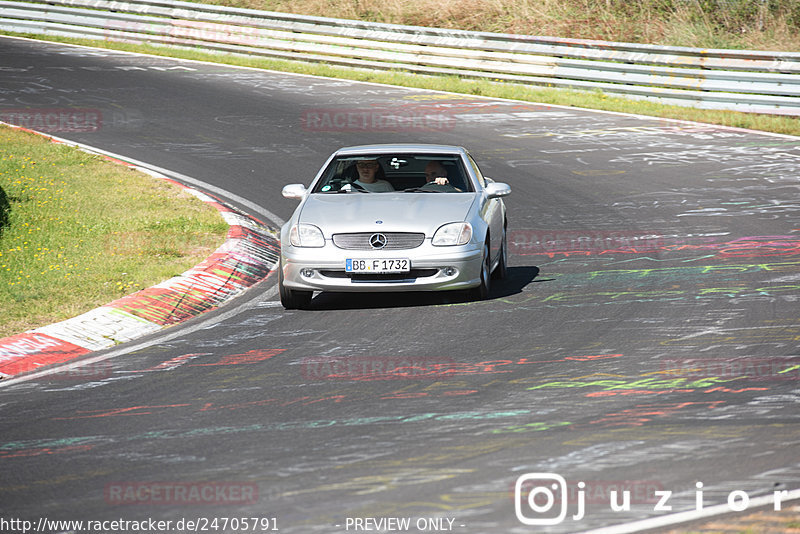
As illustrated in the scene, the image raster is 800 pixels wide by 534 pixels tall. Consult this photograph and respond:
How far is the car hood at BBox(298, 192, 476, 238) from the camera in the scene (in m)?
9.94

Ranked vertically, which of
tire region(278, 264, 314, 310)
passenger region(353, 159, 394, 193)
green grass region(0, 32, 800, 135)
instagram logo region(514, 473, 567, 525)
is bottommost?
instagram logo region(514, 473, 567, 525)

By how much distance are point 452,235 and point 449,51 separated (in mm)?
16959

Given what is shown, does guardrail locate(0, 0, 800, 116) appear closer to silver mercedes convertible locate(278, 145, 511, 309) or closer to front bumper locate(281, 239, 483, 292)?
silver mercedes convertible locate(278, 145, 511, 309)

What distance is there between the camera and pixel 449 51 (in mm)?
26188

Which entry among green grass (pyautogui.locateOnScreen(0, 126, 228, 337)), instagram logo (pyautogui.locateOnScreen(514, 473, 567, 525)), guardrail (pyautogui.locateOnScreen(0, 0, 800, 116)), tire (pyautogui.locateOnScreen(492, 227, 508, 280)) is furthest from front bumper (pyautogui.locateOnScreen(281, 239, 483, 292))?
guardrail (pyautogui.locateOnScreen(0, 0, 800, 116))

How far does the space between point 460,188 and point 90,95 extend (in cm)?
1456

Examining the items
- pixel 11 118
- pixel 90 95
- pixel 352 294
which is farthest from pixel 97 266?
pixel 90 95

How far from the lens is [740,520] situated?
4883 millimetres

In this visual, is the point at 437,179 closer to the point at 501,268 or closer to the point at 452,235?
the point at 501,268

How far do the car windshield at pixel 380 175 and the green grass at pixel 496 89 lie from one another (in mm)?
11179

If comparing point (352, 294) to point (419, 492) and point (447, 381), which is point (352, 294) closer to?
point (447, 381)

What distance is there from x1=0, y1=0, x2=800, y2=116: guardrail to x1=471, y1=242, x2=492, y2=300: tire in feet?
42.4

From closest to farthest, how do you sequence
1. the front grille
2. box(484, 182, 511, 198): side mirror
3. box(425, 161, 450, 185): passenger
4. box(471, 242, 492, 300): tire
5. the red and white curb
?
the red and white curb
the front grille
box(471, 242, 492, 300): tire
box(484, 182, 511, 198): side mirror
box(425, 161, 450, 185): passenger

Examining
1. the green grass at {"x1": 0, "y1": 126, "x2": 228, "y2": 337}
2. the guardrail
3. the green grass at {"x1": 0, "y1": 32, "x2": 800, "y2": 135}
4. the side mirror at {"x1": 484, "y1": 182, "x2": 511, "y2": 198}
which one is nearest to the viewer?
the green grass at {"x1": 0, "y1": 126, "x2": 228, "y2": 337}
